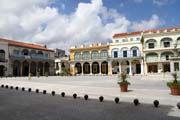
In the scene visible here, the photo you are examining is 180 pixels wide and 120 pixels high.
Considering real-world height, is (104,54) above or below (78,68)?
above

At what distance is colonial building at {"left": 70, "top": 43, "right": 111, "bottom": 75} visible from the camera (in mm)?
52406

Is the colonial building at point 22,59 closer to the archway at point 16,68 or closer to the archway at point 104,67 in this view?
the archway at point 16,68

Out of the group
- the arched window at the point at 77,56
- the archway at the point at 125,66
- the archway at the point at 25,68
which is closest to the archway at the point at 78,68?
the arched window at the point at 77,56

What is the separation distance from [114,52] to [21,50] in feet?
77.3

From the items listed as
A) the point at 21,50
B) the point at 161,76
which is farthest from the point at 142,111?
the point at 21,50

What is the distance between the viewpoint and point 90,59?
5375cm

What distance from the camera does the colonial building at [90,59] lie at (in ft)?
172

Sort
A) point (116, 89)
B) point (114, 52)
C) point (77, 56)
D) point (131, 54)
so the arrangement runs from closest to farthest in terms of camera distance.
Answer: point (116, 89)
point (131, 54)
point (114, 52)
point (77, 56)

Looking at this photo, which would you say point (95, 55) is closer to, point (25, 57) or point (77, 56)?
point (77, 56)

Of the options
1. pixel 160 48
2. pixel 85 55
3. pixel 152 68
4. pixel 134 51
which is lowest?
pixel 152 68

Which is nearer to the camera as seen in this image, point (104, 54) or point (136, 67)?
point (136, 67)

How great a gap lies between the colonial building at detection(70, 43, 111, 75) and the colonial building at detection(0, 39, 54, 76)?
7.93m

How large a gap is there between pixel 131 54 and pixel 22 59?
2682 centimetres

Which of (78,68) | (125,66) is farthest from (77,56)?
(125,66)
